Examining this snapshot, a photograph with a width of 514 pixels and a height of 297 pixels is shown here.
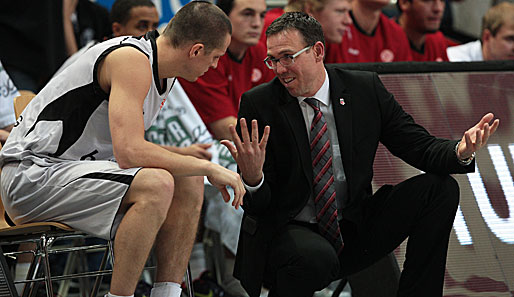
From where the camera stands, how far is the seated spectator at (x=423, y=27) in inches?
225

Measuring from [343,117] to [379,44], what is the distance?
2.36m

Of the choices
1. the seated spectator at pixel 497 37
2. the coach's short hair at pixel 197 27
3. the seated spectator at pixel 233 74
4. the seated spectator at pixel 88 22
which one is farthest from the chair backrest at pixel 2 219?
the seated spectator at pixel 497 37

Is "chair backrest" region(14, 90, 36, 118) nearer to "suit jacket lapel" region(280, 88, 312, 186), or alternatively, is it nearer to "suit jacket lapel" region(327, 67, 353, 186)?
"suit jacket lapel" region(280, 88, 312, 186)

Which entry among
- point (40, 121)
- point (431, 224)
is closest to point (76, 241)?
point (40, 121)

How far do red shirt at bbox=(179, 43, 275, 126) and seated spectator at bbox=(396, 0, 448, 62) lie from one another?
144 cm

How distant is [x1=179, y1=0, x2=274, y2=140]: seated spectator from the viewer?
4.73 metres

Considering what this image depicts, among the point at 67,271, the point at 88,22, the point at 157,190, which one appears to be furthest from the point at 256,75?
the point at 157,190

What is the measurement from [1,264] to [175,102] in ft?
6.58

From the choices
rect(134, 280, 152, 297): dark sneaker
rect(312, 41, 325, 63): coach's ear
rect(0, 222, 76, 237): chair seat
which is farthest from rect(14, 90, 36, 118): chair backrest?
rect(312, 41, 325, 63): coach's ear

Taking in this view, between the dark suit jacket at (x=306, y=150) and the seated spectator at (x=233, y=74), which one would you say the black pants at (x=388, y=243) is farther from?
the seated spectator at (x=233, y=74)

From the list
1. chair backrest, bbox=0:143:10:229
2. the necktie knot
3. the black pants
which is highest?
the necktie knot

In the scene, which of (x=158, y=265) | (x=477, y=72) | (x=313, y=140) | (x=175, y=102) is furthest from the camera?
(x=175, y=102)

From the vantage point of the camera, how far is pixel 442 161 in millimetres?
3146

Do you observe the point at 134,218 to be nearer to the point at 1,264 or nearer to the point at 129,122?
the point at 129,122
